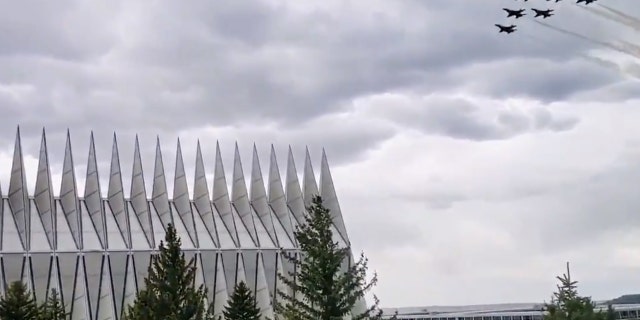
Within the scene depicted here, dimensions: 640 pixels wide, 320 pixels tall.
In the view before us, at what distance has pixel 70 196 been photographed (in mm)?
61125

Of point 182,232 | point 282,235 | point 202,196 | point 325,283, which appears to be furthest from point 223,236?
point 325,283

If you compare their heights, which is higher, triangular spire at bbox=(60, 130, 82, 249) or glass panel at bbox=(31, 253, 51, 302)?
triangular spire at bbox=(60, 130, 82, 249)

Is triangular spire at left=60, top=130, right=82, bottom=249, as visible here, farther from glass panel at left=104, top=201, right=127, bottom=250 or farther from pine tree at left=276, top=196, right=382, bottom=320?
pine tree at left=276, top=196, right=382, bottom=320

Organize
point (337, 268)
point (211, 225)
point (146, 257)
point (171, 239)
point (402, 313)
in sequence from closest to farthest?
point (337, 268) → point (171, 239) → point (146, 257) → point (211, 225) → point (402, 313)

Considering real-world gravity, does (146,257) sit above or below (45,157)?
below

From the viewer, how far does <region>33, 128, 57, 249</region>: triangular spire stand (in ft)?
195

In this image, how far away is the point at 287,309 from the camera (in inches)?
1346

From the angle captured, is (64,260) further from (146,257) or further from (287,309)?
(287,309)

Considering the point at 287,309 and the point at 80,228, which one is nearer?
the point at 287,309

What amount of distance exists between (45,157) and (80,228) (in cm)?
524

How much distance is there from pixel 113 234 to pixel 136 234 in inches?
63.3

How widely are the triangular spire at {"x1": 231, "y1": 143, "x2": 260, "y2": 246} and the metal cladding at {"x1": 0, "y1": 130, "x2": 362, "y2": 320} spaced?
0.25 ft

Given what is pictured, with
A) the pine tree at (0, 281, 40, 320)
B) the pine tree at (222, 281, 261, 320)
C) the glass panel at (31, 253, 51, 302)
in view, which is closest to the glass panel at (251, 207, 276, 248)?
the glass panel at (31, 253, 51, 302)

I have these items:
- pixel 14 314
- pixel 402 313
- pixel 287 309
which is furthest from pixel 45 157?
pixel 402 313
